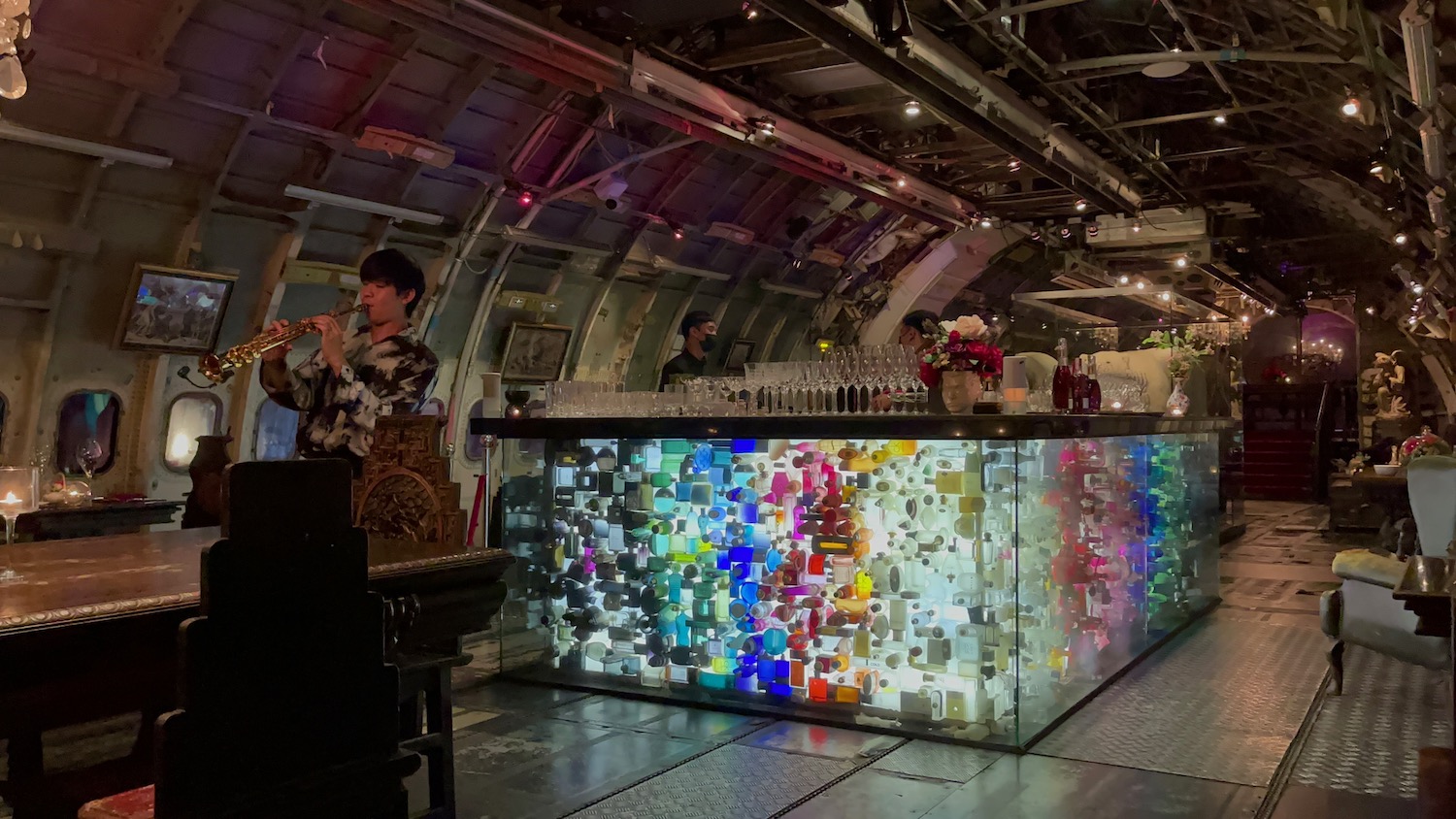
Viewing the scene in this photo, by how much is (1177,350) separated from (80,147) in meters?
7.16

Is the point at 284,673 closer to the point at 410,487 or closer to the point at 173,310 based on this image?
the point at 410,487

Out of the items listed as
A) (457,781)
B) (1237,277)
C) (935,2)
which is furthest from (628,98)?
(1237,277)

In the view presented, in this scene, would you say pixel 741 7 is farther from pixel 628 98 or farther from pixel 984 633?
pixel 984 633

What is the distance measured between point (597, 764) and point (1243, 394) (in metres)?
16.5

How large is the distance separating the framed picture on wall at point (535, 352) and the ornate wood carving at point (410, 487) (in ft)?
20.3

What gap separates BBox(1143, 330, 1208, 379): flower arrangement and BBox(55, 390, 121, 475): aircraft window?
7.09 metres

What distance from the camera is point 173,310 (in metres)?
6.51

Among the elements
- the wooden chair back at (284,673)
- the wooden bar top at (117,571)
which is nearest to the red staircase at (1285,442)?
the wooden bar top at (117,571)

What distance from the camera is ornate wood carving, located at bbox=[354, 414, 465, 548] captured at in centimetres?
281

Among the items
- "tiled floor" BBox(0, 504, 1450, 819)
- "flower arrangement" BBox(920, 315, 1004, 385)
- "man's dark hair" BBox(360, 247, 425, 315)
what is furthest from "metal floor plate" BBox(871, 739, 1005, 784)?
"man's dark hair" BBox(360, 247, 425, 315)

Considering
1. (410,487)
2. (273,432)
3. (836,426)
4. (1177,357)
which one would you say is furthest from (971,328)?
(273,432)

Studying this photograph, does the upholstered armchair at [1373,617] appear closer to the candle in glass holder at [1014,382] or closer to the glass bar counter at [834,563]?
the glass bar counter at [834,563]

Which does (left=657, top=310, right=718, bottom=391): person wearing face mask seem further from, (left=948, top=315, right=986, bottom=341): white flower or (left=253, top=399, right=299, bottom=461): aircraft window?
(left=253, top=399, right=299, bottom=461): aircraft window

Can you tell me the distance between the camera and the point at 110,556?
231cm
